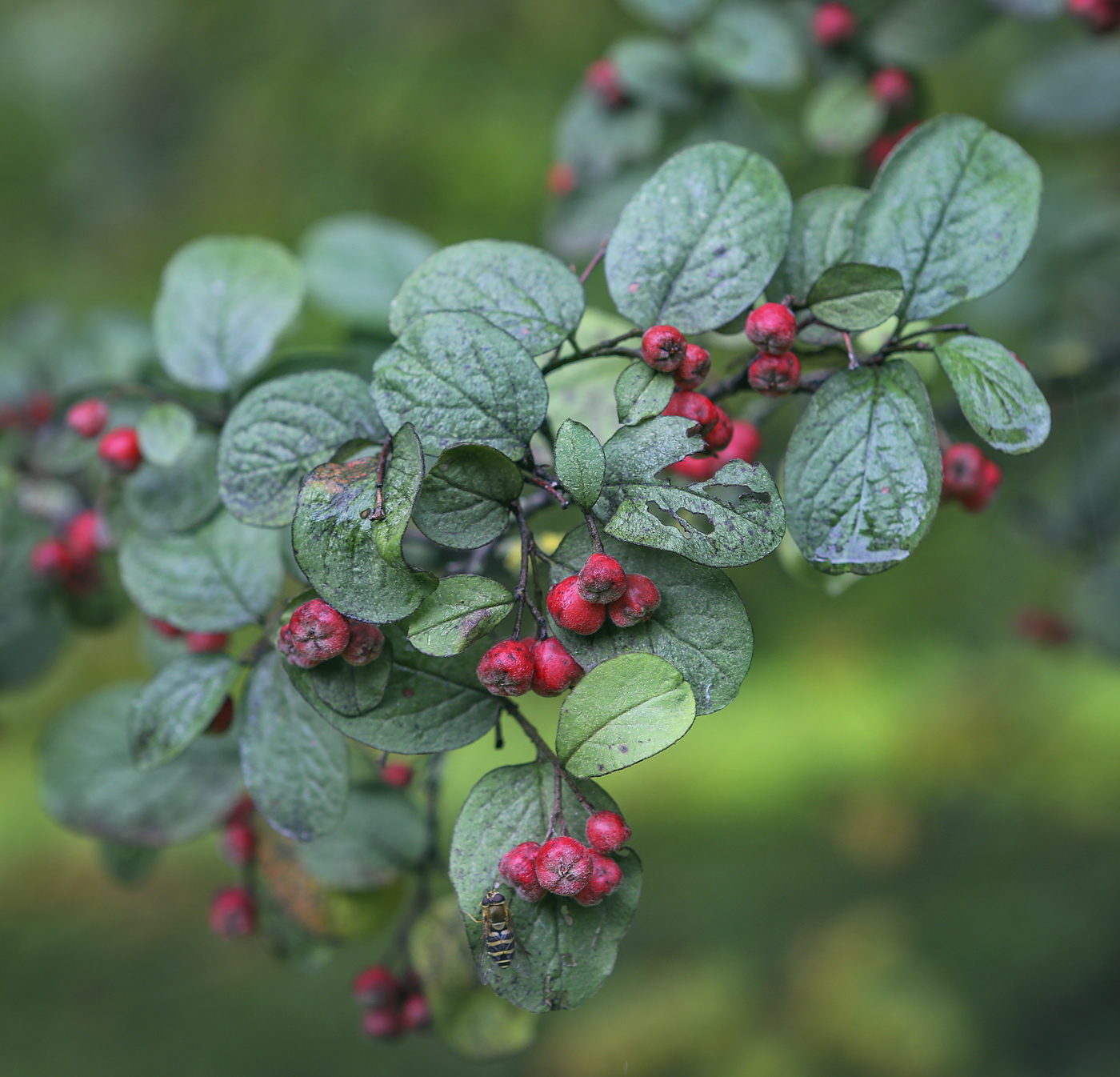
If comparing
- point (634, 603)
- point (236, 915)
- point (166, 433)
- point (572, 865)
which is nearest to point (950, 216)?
point (634, 603)

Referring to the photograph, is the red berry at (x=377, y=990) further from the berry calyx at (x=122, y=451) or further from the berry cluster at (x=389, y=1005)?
the berry calyx at (x=122, y=451)

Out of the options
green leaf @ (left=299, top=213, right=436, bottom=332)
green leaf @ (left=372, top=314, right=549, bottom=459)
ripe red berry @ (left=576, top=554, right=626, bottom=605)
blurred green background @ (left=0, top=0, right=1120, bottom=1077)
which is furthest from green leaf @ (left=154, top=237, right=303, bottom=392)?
blurred green background @ (left=0, top=0, right=1120, bottom=1077)

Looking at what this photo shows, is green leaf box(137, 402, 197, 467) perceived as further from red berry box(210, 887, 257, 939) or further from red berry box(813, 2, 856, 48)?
red berry box(813, 2, 856, 48)

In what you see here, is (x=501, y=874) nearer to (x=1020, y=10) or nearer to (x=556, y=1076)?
(x=1020, y=10)

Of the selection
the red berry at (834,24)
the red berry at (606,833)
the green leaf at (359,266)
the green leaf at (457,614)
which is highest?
the red berry at (834,24)

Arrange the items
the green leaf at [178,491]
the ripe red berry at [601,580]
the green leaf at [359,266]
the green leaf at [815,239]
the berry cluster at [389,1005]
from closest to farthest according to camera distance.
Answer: the ripe red berry at [601,580] → the green leaf at [815,239] → the green leaf at [178,491] → the berry cluster at [389,1005] → the green leaf at [359,266]

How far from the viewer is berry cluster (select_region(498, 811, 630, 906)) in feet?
1.35

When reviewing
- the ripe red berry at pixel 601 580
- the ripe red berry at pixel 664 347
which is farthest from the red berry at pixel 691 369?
the ripe red berry at pixel 601 580

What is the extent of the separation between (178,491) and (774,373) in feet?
1.35

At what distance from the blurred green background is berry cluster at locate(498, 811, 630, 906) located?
1.15 m

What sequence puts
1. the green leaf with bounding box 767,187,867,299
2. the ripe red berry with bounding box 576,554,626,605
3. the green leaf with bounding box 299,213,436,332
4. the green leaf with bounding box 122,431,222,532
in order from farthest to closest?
1. the green leaf with bounding box 299,213,436,332
2. the green leaf with bounding box 122,431,222,532
3. the green leaf with bounding box 767,187,867,299
4. the ripe red berry with bounding box 576,554,626,605

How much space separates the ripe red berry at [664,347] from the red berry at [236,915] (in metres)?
0.60

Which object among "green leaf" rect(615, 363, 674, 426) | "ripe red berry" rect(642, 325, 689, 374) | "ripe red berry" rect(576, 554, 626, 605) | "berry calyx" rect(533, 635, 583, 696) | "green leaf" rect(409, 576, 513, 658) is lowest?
"berry calyx" rect(533, 635, 583, 696)

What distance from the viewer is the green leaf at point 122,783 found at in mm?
741
